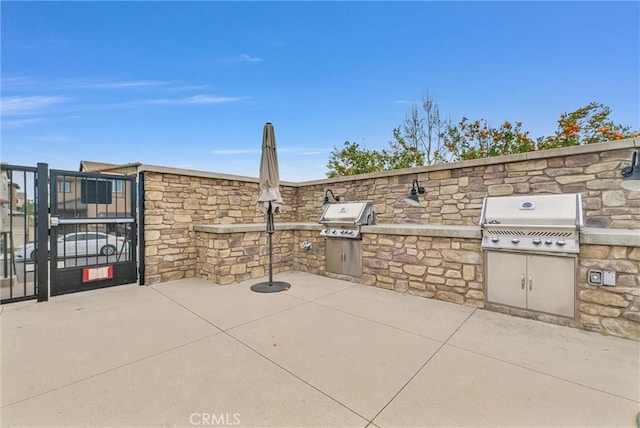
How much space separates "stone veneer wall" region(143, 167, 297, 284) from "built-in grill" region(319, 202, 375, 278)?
259cm

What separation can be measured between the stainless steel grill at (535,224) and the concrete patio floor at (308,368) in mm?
917

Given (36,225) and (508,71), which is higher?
(508,71)

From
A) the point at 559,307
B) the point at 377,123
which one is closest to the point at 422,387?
the point at 559,307

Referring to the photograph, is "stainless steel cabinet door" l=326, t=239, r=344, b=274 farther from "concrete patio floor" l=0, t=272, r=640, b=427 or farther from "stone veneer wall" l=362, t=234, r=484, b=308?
"concrete patio floor" l=0, t=272, r=640, b=427

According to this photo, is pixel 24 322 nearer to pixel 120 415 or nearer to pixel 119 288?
pixel 119 288

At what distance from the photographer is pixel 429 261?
156 inches

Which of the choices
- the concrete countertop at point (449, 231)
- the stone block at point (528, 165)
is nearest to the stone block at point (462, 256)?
the concrete countertop at point (449, 231)

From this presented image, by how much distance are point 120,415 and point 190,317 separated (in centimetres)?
173

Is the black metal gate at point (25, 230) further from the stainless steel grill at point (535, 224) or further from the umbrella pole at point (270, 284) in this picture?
the stainless steel grill at point (535, 224)

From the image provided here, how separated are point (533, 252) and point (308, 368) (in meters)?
3.00

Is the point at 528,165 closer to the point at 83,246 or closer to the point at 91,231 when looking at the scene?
the point at 91,231

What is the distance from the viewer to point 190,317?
10.7ft

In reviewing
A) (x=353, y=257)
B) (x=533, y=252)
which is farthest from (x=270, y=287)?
(x=533, y=252)

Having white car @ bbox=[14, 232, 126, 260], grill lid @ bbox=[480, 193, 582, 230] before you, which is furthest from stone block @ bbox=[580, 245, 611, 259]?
white car @ bbox=[14, 232, 126, 260]
